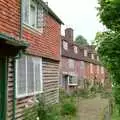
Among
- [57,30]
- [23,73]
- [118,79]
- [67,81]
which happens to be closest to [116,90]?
[118,79]

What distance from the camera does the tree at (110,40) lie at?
17.6m

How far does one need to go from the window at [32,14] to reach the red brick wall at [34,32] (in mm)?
413

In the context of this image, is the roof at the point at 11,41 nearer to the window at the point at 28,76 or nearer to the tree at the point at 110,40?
the window at the point at 28,76

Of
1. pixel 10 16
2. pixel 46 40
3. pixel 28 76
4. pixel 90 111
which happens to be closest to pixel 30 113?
pixel 28 76

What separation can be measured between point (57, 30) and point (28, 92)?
886 centimetres

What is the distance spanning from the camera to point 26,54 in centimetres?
1922

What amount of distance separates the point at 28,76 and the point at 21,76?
1.45 metres

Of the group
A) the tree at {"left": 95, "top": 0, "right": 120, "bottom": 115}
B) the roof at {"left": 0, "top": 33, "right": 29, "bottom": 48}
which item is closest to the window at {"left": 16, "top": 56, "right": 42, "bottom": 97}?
the tree at {"left": 95, "top": 0, "right": 120, "bottom": 115}

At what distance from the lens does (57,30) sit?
27812 millimetres

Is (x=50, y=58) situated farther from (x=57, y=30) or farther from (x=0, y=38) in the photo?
(x=0, y=38)

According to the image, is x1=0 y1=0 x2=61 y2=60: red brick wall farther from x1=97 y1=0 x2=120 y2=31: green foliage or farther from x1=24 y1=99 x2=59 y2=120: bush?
x1=97 y1=0 x2=120 y2=31: green foliage

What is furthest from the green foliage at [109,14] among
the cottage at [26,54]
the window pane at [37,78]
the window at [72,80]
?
the window at [72,80]

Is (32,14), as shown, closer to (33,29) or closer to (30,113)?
Answer: (33,29)

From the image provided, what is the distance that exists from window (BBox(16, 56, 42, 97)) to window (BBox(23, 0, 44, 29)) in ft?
5.33
